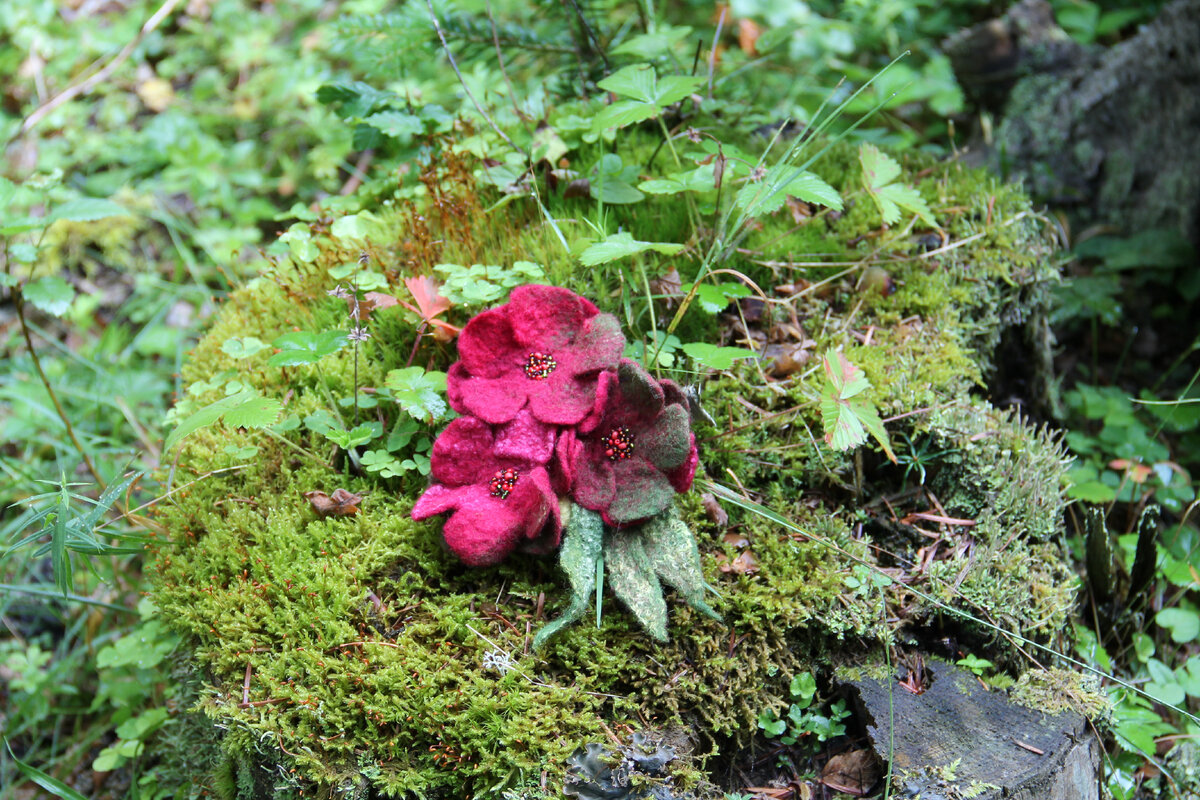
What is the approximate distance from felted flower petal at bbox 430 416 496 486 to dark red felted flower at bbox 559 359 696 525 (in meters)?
0.24

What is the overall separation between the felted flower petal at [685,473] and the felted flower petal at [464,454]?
52 centimetres

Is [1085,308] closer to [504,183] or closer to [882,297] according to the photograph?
[882,297]

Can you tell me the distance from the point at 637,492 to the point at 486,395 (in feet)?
1.73

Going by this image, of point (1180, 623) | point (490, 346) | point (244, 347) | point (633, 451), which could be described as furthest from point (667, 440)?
point (1180, 623)

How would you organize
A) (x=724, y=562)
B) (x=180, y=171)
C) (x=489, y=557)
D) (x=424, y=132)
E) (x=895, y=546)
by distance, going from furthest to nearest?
(x=180, y=171) < (x=424, y=132) < (x=895, y=546) < (x=724, y=562) < (x=489, y=557)

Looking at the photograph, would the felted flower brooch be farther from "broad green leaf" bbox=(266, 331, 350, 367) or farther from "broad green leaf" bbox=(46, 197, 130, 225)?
"broad green leaf" bbox=(46, 197, 130, 225)

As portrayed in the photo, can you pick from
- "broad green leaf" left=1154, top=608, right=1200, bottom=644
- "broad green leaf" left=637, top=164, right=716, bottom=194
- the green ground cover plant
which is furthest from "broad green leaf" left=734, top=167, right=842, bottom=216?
"broad green leaf" left=1154, top=608, right=1200, bottom=644

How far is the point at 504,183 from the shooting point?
9.66 ft

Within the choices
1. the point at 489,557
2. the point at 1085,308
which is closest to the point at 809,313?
the point at 489,557

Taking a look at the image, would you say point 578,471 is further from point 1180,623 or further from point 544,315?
point 1180,623

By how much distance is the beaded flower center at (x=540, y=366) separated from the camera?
7.41ft

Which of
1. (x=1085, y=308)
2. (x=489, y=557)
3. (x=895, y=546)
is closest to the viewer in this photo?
(x=489, y=557)

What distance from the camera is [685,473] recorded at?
2.14m

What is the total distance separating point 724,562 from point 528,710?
71cm
